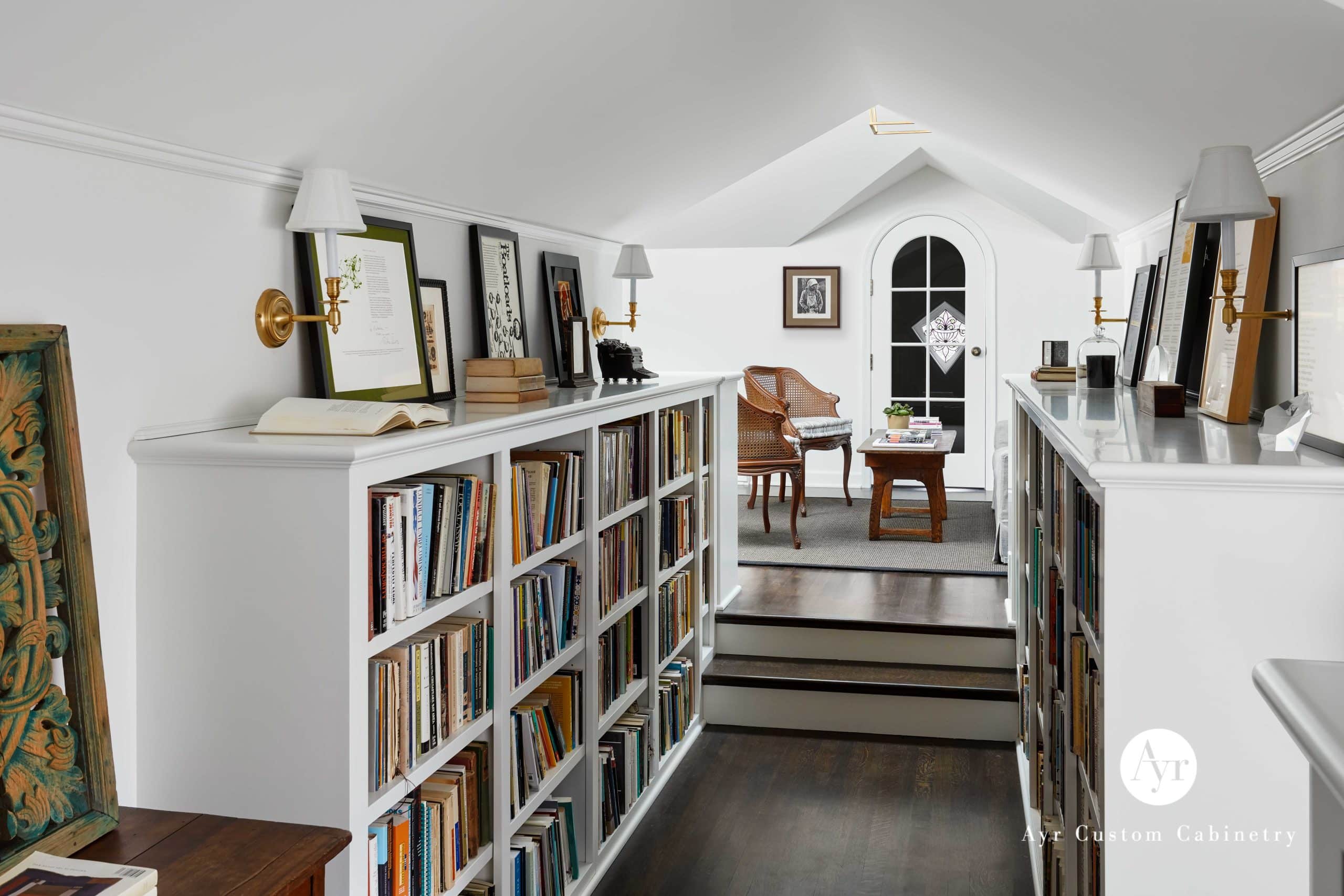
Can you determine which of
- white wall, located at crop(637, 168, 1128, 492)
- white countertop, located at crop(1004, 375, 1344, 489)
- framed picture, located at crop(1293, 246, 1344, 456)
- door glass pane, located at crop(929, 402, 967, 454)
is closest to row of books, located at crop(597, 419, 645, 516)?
white countertop, located at crop(1004, 375, 1344, 489)

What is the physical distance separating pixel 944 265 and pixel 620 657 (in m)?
5.47

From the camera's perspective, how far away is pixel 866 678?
463cm

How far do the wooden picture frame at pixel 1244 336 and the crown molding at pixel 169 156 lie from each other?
1.94 metres

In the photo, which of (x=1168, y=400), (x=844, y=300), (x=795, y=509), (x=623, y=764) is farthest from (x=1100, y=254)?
(x=844, y=300)

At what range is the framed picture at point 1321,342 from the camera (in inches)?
77.6

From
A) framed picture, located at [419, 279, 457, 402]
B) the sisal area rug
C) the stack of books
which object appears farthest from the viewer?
the sisal area rug

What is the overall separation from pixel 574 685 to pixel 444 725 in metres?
0.83

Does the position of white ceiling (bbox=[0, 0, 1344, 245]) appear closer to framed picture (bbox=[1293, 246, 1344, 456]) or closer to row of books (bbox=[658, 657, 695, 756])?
framed picture (bbox=[1293, 246, 1344, 456])

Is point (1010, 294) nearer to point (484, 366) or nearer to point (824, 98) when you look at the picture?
point (824, 98)

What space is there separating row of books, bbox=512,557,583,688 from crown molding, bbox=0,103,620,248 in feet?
3.30

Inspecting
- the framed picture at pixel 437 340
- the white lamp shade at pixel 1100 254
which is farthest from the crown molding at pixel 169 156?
the white lamp shade at pixel 1100 254

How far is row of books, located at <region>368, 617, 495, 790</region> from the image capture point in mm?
2039

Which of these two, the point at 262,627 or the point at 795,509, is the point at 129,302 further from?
the point at 795,509

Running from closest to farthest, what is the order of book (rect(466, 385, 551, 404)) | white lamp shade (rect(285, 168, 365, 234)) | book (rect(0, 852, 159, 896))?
book (rect(0, 852, 159, 896)), white lamp shade (rect(285, 168, 365, 234)), book (rect(466, 385, 551, 404))
